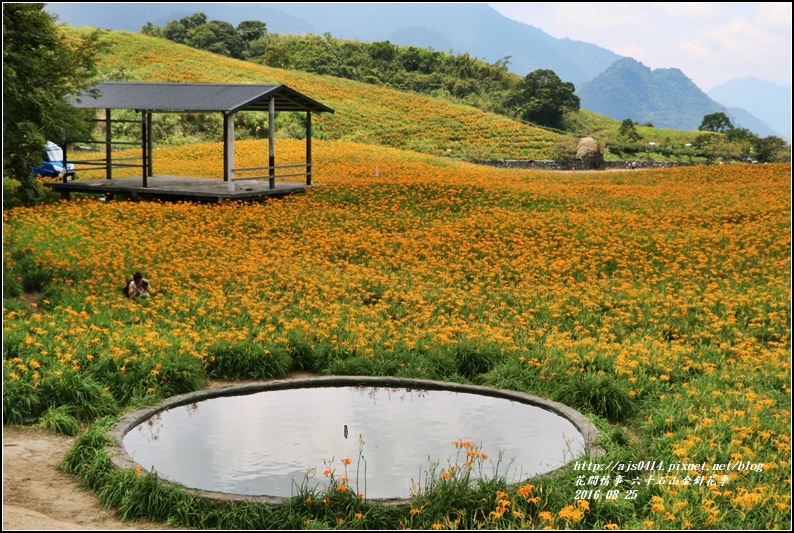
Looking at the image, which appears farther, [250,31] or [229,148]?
[250,31]

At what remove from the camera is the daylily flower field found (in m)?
7.79

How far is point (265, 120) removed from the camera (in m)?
57.1

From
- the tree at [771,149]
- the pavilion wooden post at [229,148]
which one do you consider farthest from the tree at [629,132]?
the pavilion wooden post at [229,148]

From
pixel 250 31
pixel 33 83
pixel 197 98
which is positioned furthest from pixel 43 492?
pixel 250 31

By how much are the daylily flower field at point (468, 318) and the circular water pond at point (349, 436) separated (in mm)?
417

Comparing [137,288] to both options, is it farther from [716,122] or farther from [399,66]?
[399,66]

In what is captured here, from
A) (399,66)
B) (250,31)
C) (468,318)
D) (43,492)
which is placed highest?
(250,31)

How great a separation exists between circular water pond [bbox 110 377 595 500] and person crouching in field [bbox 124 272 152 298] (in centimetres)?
426

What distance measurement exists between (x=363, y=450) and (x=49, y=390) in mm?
3552

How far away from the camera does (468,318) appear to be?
13.3m

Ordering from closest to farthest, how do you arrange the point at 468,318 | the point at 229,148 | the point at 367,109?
the point at 468,318 → the point at 229,148 → the point at 367,109

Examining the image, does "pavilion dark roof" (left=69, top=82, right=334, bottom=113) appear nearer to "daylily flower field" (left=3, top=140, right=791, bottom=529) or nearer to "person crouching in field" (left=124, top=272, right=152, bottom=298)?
"daylily flower field" (left=3, top=140, right=791, bottom=529)

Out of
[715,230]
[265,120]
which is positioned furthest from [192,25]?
[715,230]

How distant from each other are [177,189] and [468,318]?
14.9m
